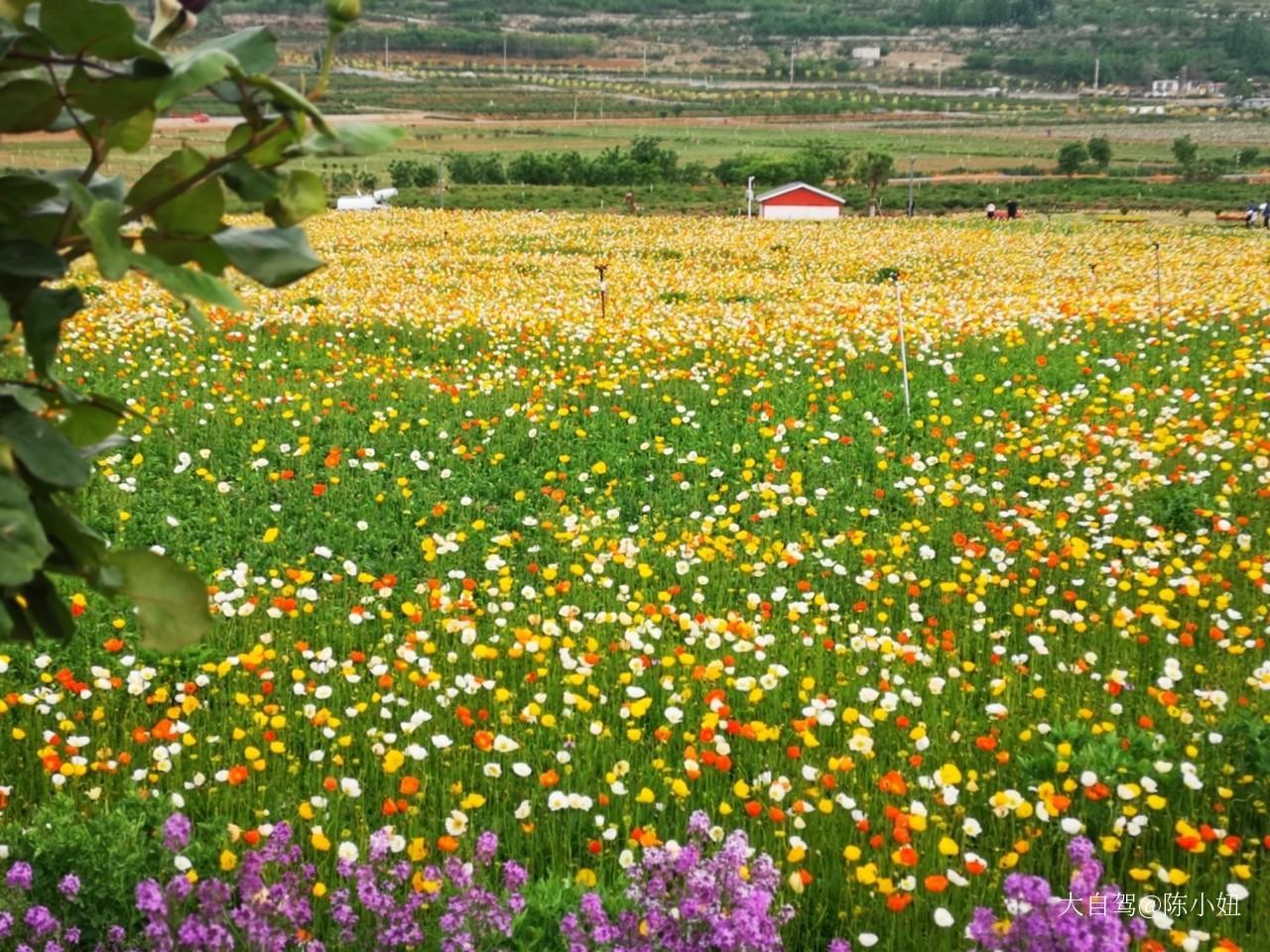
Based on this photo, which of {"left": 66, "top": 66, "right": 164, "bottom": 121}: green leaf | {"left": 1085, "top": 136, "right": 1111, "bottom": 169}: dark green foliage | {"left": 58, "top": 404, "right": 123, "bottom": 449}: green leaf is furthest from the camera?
{"left": 1085, "top": 136, "right": 1111, "bottom": 169}: dark green foliage

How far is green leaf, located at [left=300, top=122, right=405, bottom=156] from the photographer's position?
4.96 ft

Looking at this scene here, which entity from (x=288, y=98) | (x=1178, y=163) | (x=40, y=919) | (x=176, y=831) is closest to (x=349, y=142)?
(x=288, y=98)

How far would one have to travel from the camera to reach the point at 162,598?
166 centimetres

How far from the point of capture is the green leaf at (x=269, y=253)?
4.95 feet

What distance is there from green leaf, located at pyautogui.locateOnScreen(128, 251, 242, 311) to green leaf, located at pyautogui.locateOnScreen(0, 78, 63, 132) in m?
0.26

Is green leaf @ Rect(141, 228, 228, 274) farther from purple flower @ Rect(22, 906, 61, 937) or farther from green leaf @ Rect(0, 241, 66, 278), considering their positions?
purple flower @ Rect(22, 906, 61, 937)

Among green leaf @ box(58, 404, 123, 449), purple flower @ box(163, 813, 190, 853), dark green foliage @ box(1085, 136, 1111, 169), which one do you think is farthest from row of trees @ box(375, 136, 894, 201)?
green leaf @ box(58, 404, 123, 449)

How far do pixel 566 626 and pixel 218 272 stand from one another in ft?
14.2

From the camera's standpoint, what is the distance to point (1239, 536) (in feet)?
20.6

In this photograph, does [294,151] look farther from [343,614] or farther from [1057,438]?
[1057,438]

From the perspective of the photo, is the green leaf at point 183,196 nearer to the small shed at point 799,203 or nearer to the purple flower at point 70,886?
the purple flower at point 70,886

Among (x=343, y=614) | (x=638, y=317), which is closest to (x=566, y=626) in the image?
(x=343, y=614)

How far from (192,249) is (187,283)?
0.11m

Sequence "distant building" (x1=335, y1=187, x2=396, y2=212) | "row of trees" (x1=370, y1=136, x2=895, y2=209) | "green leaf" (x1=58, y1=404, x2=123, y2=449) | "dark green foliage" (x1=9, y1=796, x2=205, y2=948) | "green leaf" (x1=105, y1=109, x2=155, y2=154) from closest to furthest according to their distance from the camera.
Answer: "green leaf" (x1=105, y1=109, x2=155, y2=154)
"green leaf" (x1=58, y1=404, x2=123, y2=449)
"dark green foliage" (x1=9, y1=796, x2=205, y2=948)
"distant building" (x1=335, y1=187, x2=396, y2=212)
"row of trees" (x1=370, y1=136, x2=895, y2=209)
